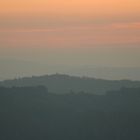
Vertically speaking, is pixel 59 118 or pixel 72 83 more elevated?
pixel 72 83

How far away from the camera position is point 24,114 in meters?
64.4

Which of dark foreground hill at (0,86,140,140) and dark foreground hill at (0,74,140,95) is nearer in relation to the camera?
dark foreground hill at (0,86,140,140)

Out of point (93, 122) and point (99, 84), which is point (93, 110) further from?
point (99, 84)

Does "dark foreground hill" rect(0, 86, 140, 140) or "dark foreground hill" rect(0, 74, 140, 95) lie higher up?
"dark foreground hill" rect(0, 74, 140, 95)

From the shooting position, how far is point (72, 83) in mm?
98438

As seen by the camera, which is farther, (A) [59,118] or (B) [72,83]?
(B) [72,83]

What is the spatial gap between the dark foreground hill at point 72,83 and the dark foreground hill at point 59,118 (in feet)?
70.3

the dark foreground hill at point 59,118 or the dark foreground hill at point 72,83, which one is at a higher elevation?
the dark foreground hill at point 72,83

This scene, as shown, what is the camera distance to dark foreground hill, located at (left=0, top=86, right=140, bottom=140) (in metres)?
62.2

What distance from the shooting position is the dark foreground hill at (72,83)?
94.2 m

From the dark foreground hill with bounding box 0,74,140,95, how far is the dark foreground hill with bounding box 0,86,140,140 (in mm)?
21429

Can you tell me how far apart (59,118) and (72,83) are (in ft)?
108

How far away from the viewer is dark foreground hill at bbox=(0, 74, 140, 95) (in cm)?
9419

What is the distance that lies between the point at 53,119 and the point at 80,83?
3418cm
